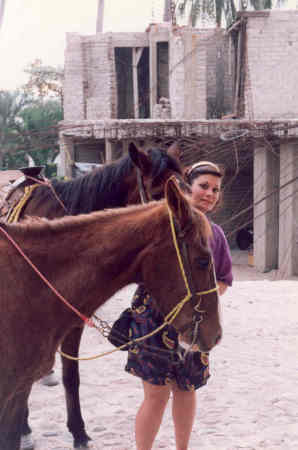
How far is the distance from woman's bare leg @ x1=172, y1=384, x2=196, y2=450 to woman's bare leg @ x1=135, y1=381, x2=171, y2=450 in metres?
0.07

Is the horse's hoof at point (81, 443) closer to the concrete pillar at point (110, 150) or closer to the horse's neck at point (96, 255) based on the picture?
the horse's neck at point (96, 255)

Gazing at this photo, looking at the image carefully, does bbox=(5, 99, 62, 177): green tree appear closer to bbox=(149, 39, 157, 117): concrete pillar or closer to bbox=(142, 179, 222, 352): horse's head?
bbox=(149, 39, 157, 117): concrete pillar

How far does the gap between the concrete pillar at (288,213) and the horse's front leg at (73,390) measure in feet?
28.9

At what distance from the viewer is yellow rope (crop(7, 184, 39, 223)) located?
319 cm

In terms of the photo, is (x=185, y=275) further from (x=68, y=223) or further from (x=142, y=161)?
(x=142, y=161)

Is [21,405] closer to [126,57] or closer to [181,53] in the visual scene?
[181,53]

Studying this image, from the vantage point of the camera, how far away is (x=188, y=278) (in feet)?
6.13

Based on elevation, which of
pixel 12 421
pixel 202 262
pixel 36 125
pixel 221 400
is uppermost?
pixel 36 125

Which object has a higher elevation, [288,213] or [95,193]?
[95,193]

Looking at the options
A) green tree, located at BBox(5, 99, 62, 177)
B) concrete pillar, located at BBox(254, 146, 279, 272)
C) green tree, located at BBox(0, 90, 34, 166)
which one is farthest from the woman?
green tree, located at BBox(0, 90, 34, 166)

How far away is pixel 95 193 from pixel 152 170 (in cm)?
43

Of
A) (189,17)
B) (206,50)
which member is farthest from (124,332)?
(189,17)

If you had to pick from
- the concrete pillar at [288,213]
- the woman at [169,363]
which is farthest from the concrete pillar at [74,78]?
the woman at [169,363]

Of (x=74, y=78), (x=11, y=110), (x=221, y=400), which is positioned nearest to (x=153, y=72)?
(x=74, y=78)
